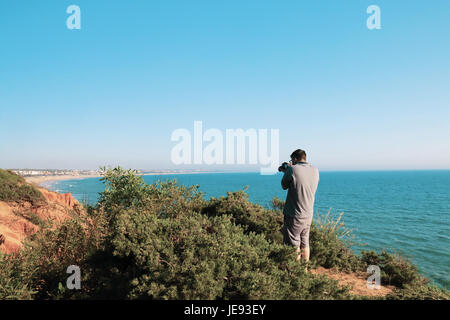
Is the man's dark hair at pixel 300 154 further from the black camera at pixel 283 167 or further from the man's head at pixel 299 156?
the black camera at pixel 283 167

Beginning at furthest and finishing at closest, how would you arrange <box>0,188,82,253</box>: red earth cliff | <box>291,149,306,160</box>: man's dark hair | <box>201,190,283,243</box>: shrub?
<box>0,188,82,253</box>: red earth cliff
<box>201,190,283,243</box>: shrub
<box>291,149,306,160</box>: man's dark hair

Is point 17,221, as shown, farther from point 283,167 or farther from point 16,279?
point 283,167

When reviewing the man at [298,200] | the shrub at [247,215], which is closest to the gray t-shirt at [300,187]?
the man at [298,200]

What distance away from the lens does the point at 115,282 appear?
3477 millimetres

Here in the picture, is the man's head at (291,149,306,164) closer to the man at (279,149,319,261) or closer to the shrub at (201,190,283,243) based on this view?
the man at (279,149,319,261)

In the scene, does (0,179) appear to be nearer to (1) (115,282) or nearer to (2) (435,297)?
(1) (115,282)

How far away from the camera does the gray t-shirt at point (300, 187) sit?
4.75 meters

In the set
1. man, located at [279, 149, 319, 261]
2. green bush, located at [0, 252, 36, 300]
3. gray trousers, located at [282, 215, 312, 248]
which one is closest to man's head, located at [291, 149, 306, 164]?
man, located at [279, 149, 319, 261]

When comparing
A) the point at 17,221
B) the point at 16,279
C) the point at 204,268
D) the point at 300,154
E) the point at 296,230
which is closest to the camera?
the point at 204,268

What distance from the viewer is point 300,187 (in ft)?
15.5

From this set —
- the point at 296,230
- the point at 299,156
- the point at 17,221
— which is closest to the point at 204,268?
the point at 296,230

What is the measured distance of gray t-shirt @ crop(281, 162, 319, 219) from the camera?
4.75 meters

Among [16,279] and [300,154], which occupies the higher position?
[300,154]

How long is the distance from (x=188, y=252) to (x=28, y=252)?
2.99m
